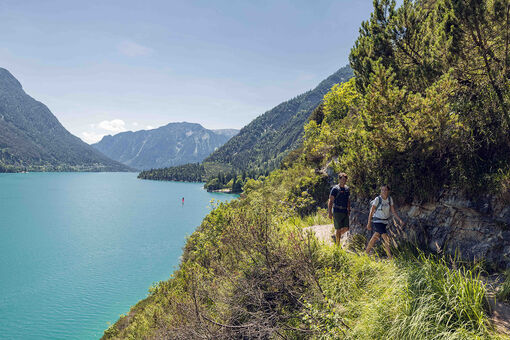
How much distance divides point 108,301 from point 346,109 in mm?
35712

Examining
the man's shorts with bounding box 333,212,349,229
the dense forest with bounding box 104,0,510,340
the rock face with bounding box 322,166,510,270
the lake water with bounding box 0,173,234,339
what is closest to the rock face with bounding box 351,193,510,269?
the rock face with bounding box 322,166,510,270

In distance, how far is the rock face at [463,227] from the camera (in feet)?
19.5

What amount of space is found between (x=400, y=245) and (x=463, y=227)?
157 cm

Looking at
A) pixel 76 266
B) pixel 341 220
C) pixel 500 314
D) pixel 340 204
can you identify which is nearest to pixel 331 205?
pixel 340 204

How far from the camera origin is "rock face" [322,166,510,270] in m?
5.93

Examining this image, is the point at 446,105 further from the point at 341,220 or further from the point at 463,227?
the point at 341,220

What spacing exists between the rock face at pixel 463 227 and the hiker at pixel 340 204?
1446 mm

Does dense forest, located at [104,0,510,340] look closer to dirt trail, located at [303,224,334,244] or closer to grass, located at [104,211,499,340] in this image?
grass, located at [104,211,499,340]

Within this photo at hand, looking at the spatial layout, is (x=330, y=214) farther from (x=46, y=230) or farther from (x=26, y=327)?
(x=46, y=230)

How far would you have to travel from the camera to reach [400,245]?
699cm

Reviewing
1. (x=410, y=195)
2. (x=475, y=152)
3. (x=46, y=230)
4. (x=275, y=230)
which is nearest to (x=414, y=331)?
(x=275, y=230)

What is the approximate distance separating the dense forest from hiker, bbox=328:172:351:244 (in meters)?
1.04

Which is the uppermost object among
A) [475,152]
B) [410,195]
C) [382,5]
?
[382,5]

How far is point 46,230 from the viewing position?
5278cm
